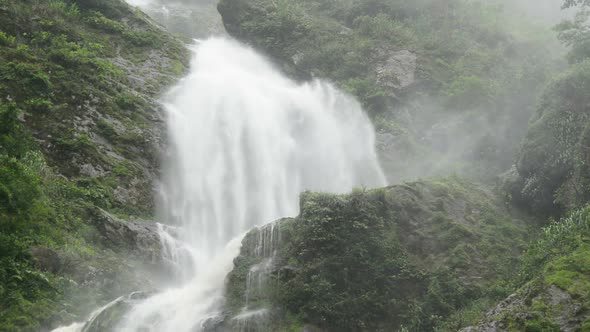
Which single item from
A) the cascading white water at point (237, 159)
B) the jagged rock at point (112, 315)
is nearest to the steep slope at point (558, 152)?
the cascading white water at point (237, 159)

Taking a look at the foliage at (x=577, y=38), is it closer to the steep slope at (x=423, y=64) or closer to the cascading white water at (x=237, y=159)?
the steep slope at (x=423, y=64)

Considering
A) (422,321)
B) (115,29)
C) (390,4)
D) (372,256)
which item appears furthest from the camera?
(390,4)

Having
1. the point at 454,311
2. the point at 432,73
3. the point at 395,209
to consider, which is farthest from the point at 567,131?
the point at 432,73

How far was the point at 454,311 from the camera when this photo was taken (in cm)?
1280

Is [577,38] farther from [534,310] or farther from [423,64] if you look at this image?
[534,310]

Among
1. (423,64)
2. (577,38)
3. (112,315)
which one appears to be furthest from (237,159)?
(577,38)

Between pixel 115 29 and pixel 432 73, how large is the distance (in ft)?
54.2

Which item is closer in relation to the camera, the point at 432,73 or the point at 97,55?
the point at 97,55

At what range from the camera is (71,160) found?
16.6m

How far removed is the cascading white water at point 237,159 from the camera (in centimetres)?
1586

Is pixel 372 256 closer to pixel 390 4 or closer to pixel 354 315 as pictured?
pixel 354 315

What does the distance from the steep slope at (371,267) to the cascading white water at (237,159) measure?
4.62ft

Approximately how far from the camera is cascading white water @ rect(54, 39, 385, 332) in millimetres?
15861

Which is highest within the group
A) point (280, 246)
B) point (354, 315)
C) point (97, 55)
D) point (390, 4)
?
point (390, 4)
